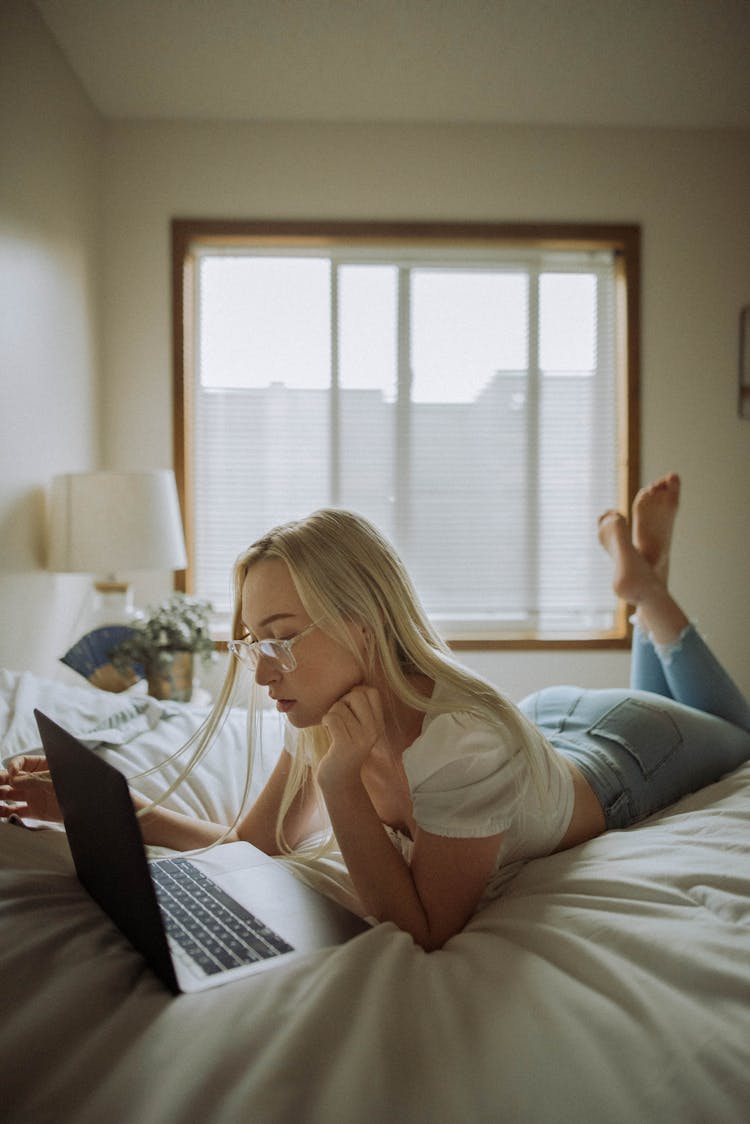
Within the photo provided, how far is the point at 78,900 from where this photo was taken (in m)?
0.93

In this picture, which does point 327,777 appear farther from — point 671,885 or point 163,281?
point 163,281

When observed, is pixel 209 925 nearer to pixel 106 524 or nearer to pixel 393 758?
pixel 393 758

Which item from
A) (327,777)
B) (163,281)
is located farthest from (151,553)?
(327,777)

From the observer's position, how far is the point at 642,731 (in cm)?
146

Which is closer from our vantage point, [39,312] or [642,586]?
[642,586]

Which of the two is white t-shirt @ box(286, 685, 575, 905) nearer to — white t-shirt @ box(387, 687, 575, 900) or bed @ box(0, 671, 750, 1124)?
white t-shirt @ box(387, 687, 575, 900)

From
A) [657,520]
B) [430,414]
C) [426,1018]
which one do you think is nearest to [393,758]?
[426,1018]

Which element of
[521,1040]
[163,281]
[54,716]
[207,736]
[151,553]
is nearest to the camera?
[521,1040]

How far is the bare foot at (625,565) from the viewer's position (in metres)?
2.08

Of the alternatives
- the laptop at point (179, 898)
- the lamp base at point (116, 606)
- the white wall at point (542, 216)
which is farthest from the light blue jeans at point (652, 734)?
the white wall at point (542, 216)

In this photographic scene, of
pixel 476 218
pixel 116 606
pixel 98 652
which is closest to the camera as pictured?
pixel 98 652

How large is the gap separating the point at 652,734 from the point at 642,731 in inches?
0.7

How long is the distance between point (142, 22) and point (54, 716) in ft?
Result: 7.83

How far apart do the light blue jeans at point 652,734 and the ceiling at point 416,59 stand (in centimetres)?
217
